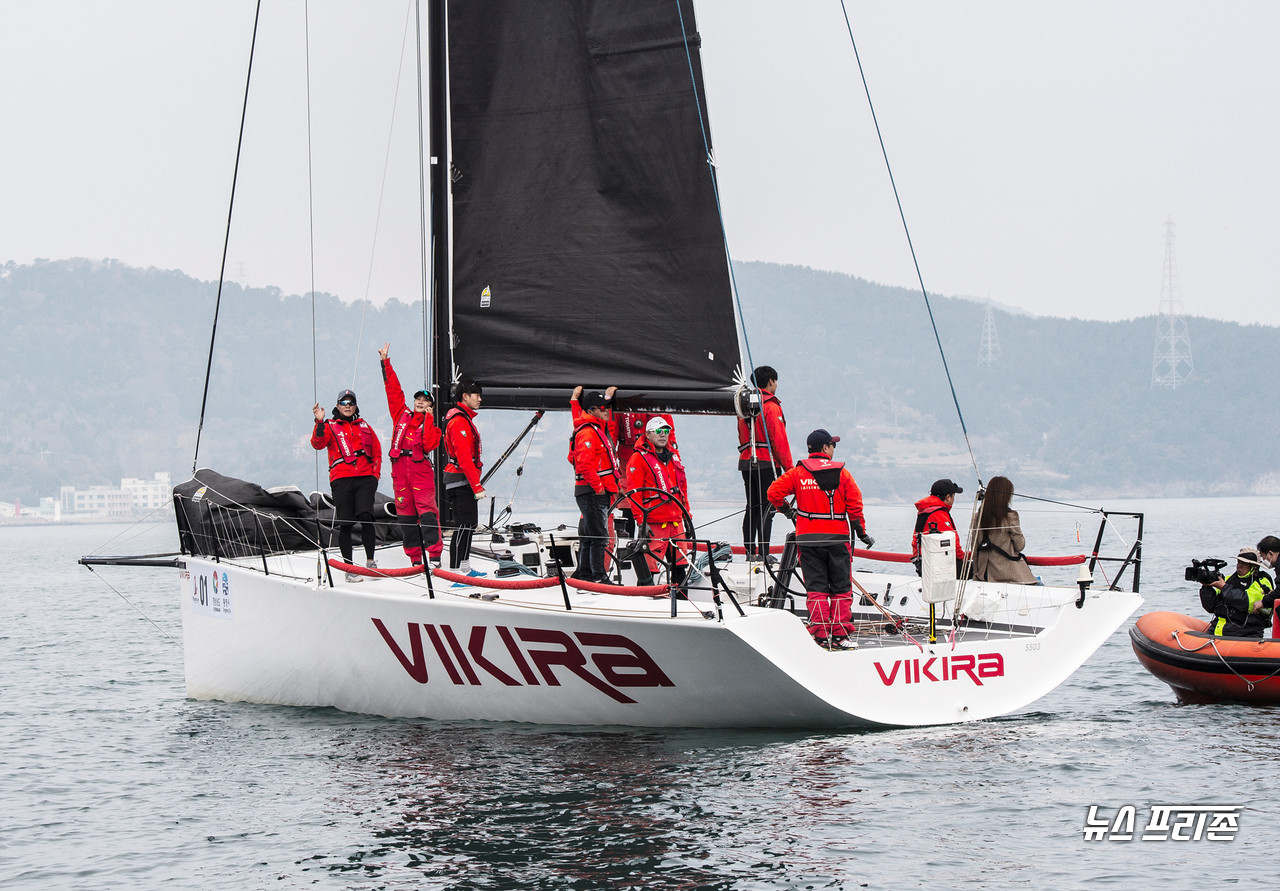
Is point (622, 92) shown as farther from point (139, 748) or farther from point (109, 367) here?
point (109, 367)

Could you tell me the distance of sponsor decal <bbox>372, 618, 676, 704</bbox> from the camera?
819cm

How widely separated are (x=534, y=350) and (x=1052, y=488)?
138m

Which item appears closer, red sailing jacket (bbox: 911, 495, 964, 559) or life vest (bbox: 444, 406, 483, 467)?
red sailing jacket (bbox: 911, 495, 964, 559)

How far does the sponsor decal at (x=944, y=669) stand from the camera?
839cm

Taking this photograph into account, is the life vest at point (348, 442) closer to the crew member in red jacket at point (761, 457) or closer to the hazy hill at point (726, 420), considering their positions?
the crew member in red jacket at point (761, 457)

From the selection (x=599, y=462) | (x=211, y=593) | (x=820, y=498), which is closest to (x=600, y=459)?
(x=599, y=462)

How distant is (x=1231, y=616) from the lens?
10617 millimetres

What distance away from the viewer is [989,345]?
181 m

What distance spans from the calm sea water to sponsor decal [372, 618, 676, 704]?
1.32 feet

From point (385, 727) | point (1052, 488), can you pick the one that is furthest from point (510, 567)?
point (1052, 488)

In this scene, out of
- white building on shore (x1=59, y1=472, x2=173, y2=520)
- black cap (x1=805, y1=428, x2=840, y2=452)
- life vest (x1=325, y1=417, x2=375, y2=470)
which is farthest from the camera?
white building on shore (x1=59, y1=472, x2=173, y2=520)

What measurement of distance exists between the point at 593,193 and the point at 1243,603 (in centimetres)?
592

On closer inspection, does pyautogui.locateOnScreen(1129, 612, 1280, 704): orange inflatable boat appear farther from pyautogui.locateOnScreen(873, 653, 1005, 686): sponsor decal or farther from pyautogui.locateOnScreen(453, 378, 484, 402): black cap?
pyautogui.locateOnScreen(453, 378, 484, 402): black cap

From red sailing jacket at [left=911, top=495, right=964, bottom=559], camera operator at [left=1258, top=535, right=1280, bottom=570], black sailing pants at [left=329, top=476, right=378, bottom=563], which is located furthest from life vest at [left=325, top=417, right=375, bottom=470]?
camera operator at [left=1258, top=535, right=1280, bottom=570]
